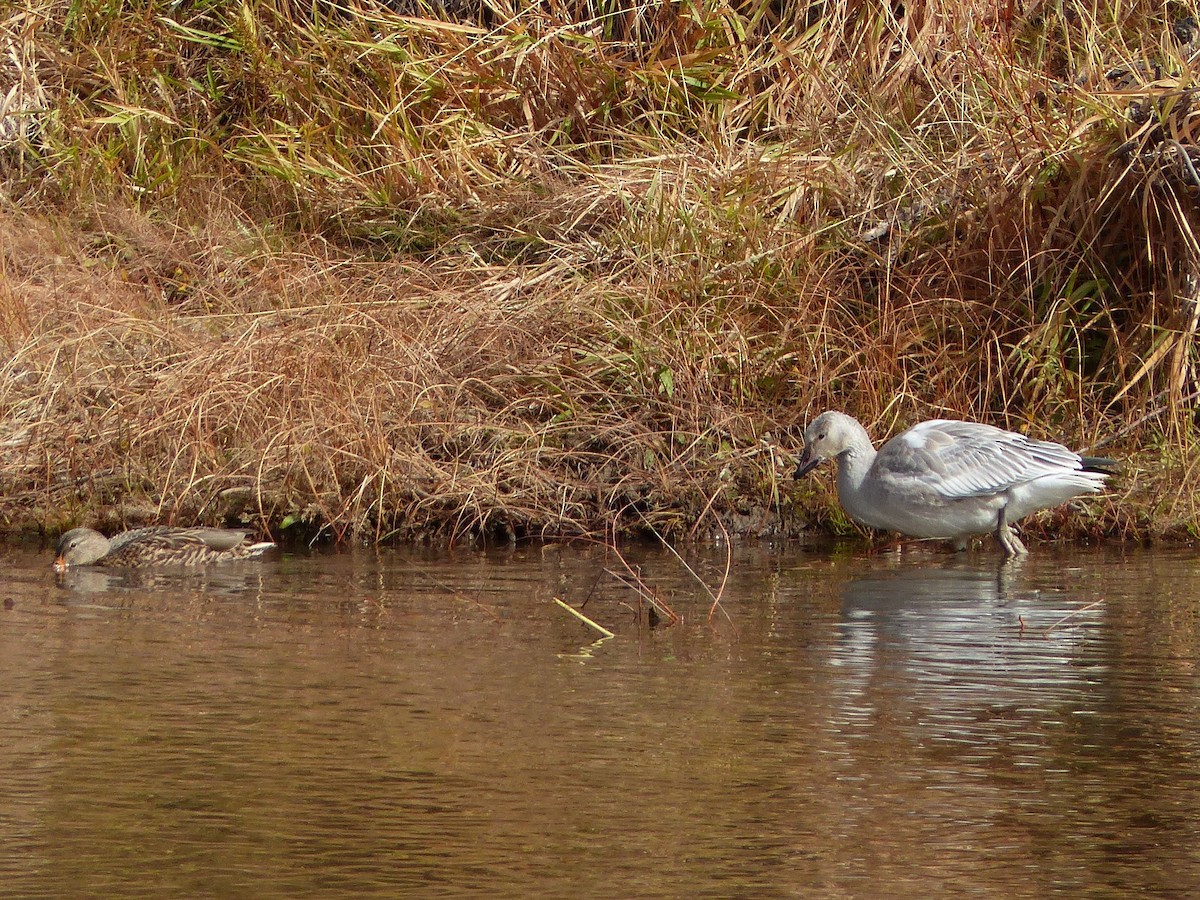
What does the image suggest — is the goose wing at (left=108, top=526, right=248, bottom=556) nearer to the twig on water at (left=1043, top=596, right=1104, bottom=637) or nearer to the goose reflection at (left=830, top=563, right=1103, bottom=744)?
the goose reflection at (left=830, top=563, right=1103, bottom=744)

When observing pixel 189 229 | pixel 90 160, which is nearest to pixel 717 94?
pixel 189 229

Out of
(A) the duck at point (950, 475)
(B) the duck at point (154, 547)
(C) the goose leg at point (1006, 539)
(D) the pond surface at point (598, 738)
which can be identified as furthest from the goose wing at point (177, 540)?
(C) the goose leg at point (1006, 539)

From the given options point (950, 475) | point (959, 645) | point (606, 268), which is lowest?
point (959, 645)

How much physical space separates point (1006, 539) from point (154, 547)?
144 inches

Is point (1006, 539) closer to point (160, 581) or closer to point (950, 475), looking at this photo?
point (950, 475)

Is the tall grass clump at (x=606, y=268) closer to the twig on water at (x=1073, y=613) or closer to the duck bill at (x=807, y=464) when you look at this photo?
the duck bill at (x=807, y=464)

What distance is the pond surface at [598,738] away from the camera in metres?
3.87

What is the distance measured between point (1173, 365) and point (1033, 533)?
101cm

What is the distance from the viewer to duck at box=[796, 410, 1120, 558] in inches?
334

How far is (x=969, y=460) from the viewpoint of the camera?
8.49 m

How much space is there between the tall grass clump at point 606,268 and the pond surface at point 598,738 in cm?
151

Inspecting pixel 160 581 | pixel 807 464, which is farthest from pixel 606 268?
pixel 160 581

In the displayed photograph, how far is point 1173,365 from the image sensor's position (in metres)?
9.20

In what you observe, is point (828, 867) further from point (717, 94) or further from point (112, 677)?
point (717, 94)
